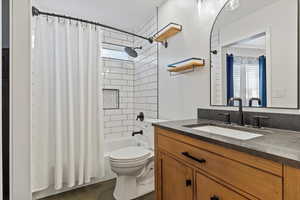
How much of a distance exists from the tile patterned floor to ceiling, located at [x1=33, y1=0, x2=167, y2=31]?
2.28m

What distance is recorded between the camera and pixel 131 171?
181cm

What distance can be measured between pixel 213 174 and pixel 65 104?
5.49ft

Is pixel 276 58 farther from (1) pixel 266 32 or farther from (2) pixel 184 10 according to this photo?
(2) pixel 184 10

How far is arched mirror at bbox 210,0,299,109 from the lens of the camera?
1.12 m

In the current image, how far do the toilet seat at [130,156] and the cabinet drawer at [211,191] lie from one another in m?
0.88

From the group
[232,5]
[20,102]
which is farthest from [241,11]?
[20,102]

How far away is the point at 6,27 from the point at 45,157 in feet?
5.71

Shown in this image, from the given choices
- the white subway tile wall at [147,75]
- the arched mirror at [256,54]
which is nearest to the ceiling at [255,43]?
the arched mirror at [256,54]

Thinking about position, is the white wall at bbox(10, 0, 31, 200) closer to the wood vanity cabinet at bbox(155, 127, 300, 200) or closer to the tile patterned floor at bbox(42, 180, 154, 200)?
the wood vanity cabinet at bbox(155, 127, 300, 200)

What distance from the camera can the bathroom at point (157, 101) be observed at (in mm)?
548

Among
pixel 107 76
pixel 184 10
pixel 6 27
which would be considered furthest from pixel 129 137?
pixel 6 27

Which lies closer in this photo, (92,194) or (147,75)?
(92,194)

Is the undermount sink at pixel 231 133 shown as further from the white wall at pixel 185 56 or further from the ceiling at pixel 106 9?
the ceiling at pixel 106 9

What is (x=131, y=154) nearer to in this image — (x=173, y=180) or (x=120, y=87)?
(x=173, y=180)
